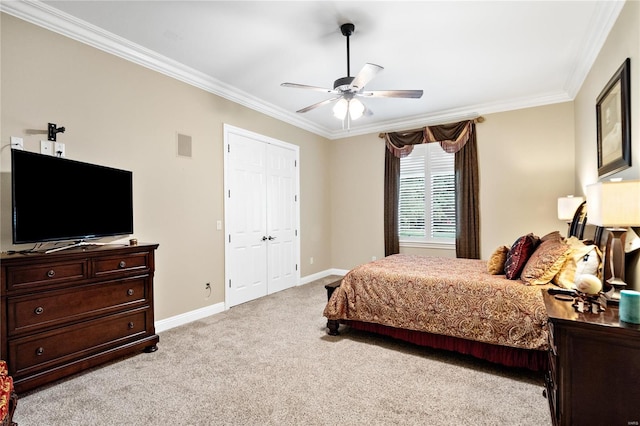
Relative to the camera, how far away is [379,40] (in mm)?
3107

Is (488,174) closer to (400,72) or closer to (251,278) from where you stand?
(400,72)

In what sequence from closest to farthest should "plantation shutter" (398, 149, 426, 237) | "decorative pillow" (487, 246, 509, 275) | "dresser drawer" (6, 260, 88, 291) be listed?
"dresser drawer" (6, 260, 88, 291) < "decorative pillow" (487, 246, 509, 275) < "plantation shutter" (398, 149, 426, 237)

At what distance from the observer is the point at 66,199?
2537 millimetres

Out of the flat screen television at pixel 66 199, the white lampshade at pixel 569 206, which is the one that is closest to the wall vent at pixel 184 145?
the flat screen television at pixel 66 199

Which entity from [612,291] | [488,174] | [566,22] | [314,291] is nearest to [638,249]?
[612,291]

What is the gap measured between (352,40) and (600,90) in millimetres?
2490

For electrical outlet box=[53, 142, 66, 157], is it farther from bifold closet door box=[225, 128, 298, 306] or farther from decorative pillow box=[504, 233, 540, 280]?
decorative pillow box=[504, 233, 540, 280]

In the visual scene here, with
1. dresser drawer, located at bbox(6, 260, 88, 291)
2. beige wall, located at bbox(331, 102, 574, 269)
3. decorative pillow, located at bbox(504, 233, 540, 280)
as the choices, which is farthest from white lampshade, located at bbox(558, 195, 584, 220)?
dresser drawer, located at bbox(6, 260, 88, 291)

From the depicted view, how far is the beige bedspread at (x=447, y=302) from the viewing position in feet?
7.99

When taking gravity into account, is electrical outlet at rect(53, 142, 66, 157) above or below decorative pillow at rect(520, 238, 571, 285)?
above

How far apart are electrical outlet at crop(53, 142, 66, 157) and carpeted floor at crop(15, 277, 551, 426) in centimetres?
186

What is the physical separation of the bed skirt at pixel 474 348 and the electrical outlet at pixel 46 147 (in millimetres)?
3220

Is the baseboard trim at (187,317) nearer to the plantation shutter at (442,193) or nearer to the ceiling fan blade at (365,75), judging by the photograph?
the ceiling fan blade at (365,75)

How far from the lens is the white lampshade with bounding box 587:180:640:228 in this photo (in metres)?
1.74
